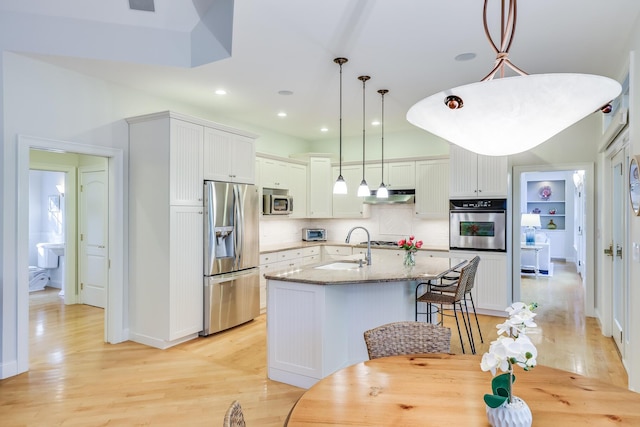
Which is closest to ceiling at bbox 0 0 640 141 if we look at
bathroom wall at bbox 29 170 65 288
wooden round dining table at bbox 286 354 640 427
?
wooden round dining table at bbox 286 354 640 427

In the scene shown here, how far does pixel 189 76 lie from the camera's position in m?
3.90

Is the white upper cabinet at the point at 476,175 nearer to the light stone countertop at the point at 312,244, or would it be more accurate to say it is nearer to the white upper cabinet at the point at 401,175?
the white upper cabinet at the point at 401,175

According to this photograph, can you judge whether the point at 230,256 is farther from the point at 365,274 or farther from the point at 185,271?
the point at 365,274

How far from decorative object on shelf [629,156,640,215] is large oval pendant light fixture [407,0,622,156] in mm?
1686

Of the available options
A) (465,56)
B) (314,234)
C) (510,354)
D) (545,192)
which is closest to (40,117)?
(465,56)

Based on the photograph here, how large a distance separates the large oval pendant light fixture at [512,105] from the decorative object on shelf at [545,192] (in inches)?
417

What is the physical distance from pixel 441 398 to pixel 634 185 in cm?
245

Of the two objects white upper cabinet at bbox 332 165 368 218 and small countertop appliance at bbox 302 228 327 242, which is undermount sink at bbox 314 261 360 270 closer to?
white upper cabinet at bbox 332 165 368 218

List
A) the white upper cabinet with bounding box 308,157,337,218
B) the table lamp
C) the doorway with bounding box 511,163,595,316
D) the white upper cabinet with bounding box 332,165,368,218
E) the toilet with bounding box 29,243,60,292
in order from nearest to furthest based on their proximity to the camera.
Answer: the doorway with bounding box 511,163,595,316
the white upper cabinet with bounding box 332,165,368,218
the white upper cabinet with bounding box 308,157,337,218
the toilet with bounding box 29,243,60,292
the table lamp

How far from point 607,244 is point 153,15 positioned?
5.42 m

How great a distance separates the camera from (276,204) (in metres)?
5.89

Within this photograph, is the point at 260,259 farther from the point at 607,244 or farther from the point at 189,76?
the point at 607,244

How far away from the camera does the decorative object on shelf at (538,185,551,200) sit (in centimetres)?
1062

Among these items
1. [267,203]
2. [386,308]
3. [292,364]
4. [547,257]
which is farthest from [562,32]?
[547,257]
